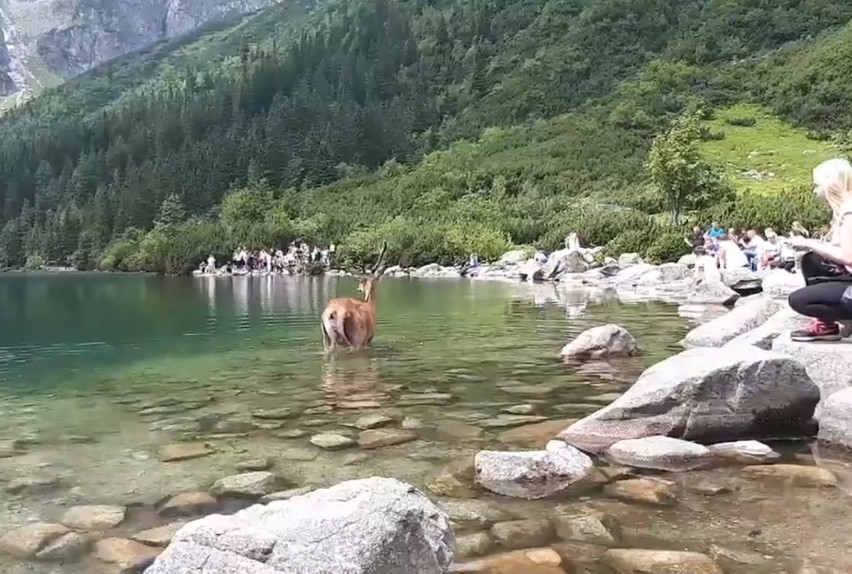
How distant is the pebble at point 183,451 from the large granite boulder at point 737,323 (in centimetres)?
694

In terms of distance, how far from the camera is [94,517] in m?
5.28

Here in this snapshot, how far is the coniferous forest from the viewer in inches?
2454

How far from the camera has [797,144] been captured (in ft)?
245

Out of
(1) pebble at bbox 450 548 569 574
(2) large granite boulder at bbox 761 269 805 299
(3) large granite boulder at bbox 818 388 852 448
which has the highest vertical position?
(2) large granite boulder at bbox 761 269 805 299

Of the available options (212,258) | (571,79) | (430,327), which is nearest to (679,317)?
(430,327)

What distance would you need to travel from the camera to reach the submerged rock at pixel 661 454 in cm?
606

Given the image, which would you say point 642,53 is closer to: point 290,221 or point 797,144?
point 797,144

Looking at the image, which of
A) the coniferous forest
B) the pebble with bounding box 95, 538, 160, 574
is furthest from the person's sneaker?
the coniferous forest

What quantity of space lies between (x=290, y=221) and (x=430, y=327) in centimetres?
6347

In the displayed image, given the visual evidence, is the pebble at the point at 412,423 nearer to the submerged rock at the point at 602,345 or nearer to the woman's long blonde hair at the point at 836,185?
the woman's long blonde hair at the point at 836,185

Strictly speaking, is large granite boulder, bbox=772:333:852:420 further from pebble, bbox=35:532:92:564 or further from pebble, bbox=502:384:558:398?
pebble, bbox=35:532:92:564

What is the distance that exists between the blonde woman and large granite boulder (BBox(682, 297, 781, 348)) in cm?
334

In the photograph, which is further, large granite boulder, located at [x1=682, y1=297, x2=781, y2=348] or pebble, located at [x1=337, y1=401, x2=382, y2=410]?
large granite boulder, located at [x1=682, y1=297, x2=781, y2=348]

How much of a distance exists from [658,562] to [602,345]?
24.6ft
